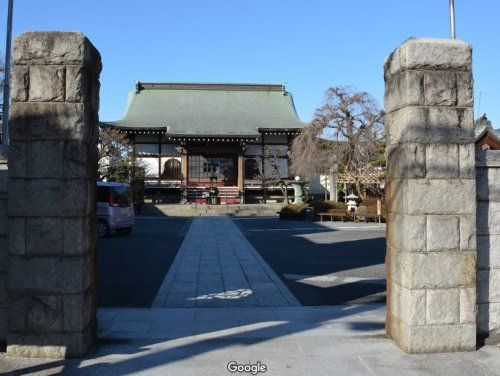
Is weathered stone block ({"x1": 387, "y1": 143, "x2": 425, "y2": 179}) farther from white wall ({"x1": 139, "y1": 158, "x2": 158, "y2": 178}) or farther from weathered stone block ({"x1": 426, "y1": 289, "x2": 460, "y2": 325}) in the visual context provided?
white wall ({"x1": 139, "y1": 158, "x2": 158, "y2": 178})

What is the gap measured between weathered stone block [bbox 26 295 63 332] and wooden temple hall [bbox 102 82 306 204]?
26628 millimetres

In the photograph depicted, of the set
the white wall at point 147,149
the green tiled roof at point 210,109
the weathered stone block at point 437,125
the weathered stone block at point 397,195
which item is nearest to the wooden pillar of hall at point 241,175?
the green tiled roof at point 210,109

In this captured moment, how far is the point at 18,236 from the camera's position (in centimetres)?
397

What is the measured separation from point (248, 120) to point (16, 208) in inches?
1224

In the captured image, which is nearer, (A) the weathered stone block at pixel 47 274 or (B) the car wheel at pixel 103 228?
(A) the weathered stone block at pixel 47 274

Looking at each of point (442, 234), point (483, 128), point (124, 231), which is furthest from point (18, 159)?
point (483, 128)

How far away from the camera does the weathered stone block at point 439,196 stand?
4.07 metres

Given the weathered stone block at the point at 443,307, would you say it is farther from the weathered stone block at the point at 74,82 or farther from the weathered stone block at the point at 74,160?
the weathered stone block at the point at 74,82

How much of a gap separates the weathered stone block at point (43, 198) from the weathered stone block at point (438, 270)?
119 inches

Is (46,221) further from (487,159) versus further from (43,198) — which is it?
(487,159)

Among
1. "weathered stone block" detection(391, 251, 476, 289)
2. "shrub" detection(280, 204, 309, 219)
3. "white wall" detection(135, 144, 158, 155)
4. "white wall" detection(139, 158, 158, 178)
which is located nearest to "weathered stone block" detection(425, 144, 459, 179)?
"weathered stone block" detection(391, 251, 476, 289)

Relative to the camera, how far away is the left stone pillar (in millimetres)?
3965

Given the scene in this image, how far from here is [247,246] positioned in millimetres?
12719

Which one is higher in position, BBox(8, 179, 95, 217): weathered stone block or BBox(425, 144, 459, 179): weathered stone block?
BBox(425, 144, 459, 179): weathered stone block
